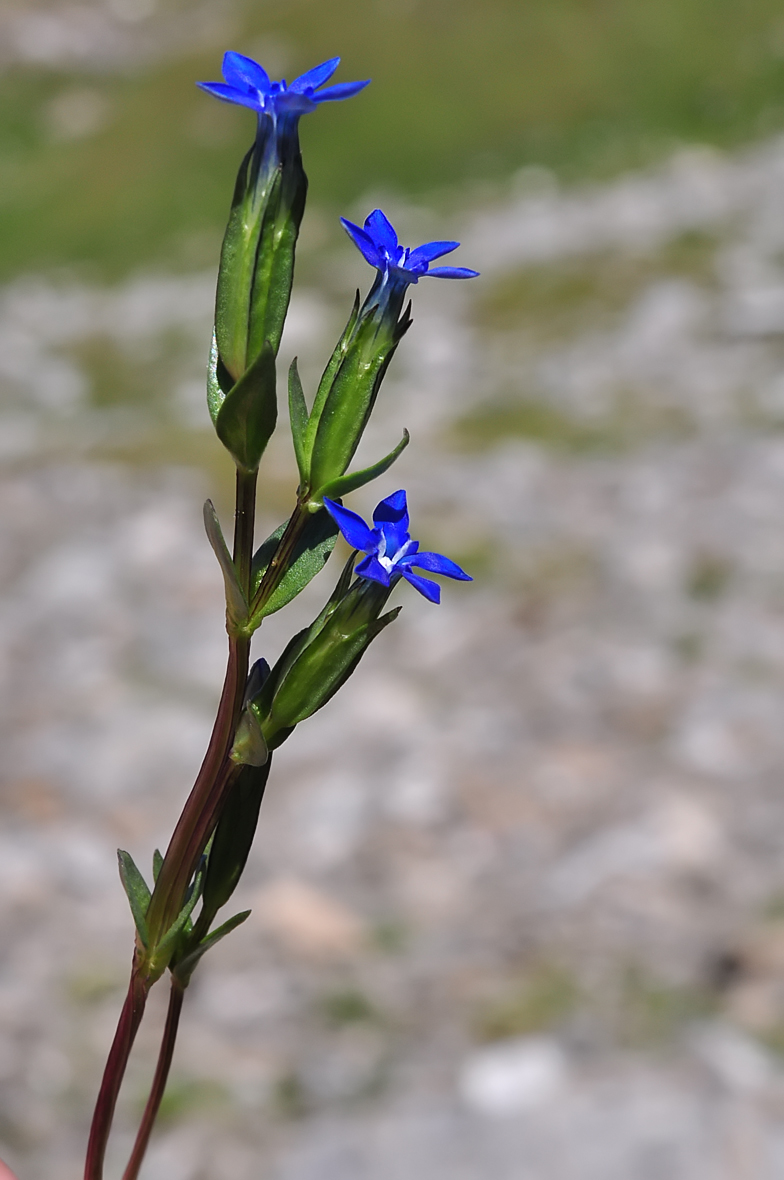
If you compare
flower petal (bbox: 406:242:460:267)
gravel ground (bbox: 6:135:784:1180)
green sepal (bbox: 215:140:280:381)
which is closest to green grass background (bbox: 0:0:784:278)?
gravel ground (bbox: 6:135:784:1180)

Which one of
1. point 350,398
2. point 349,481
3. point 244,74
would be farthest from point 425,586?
point 244,74

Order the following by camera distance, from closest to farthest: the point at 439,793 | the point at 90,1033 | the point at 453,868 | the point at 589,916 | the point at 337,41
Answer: the point at 90,1033 → the point at 589,916 → the point at 453,868 → the point at 439,793 → the point at 337,41

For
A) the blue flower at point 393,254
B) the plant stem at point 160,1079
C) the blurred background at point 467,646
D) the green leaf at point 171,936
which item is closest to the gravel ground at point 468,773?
the blurred background at point 467,646

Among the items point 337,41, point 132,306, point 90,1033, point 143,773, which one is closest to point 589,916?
point 90,1033

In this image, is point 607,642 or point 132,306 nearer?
point 607,642

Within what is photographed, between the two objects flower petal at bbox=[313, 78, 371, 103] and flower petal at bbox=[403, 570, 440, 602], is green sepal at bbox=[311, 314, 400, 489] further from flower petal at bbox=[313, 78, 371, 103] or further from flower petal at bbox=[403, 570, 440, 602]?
flower petal at bbox=[313, 78, 371, 103]

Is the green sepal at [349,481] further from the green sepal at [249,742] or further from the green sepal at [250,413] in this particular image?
the green sepal at [249,742]

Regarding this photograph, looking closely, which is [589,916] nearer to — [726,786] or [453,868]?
[453,868]

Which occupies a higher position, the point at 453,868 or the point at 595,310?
the point at 595,310
